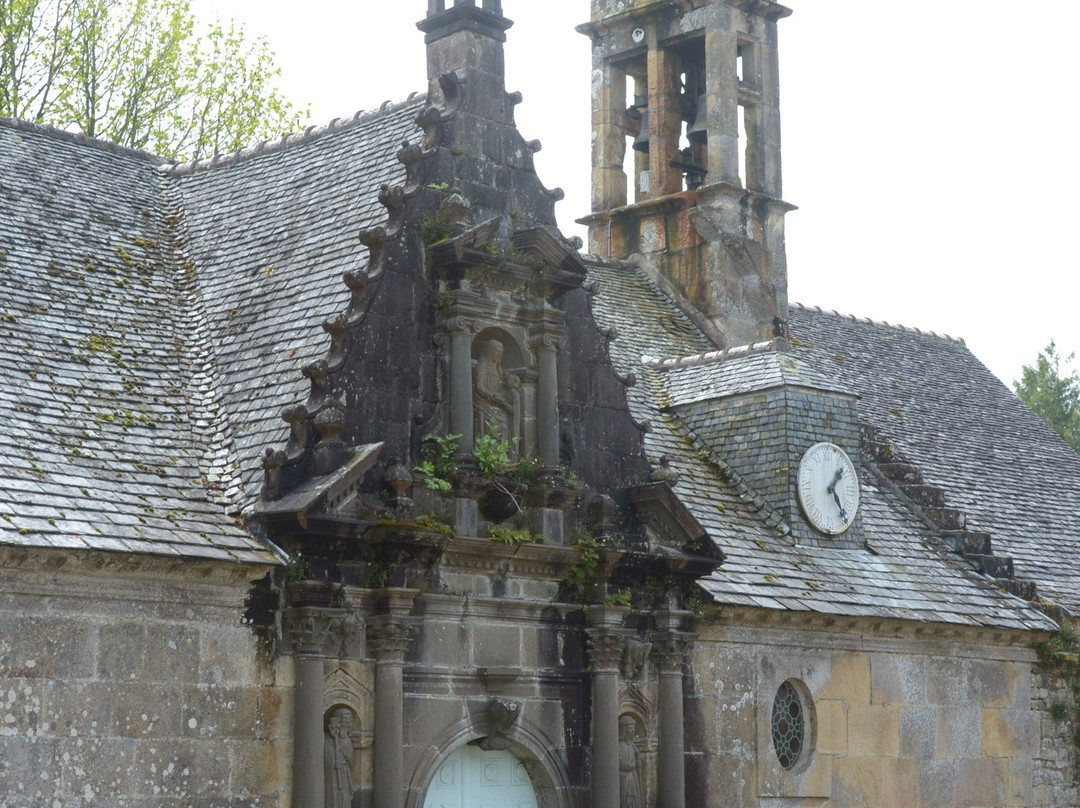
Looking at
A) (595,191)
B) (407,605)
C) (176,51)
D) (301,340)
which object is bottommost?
(407,605)

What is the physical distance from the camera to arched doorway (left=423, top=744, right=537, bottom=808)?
43.8 feet

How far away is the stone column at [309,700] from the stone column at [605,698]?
2.56 meters

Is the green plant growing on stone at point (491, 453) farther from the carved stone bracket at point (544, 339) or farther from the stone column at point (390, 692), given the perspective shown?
the stone column at point (390, 692)

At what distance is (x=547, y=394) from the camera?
14148 mm

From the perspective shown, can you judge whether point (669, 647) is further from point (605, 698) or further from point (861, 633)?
point (861, 633)

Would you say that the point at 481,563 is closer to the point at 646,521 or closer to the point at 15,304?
the point at 646,521

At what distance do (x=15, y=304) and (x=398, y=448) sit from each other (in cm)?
319

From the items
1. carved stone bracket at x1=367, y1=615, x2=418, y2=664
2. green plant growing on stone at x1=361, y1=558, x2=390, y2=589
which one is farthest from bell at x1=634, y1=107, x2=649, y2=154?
carved stone bracket at x1=367, y1=615, x2=418, y2=664

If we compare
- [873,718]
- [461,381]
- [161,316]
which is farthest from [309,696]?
[873,718]

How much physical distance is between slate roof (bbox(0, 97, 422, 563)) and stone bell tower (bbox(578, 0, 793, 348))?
6.09 m

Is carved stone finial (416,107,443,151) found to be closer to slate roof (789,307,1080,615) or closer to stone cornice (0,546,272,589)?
stone cornice (0,546,272,589)

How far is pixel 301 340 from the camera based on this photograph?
13.8 m

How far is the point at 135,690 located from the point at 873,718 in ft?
25.4

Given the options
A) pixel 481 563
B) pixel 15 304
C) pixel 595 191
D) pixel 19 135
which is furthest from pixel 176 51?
pixel 481 563
